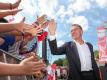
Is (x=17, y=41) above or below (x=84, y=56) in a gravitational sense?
above

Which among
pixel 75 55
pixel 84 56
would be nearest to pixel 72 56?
pixel 75 55

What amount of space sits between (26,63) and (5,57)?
885 mm

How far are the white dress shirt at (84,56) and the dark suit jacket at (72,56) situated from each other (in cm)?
5

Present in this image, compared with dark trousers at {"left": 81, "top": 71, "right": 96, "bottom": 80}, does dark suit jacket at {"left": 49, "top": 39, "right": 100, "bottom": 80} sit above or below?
above

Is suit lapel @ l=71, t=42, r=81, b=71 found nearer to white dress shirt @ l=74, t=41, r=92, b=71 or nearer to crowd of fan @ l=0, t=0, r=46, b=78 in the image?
white dress shirt @ l=74, t=41, r=92, b=71

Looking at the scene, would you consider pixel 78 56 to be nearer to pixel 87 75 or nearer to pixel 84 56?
pixel 84 56

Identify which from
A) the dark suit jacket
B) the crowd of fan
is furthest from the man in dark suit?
the crowd of fan

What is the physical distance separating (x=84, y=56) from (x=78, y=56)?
0.09 metres

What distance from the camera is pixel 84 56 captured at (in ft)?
16.4

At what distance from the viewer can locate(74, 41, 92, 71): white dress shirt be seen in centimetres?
492

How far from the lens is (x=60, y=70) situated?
25.4m

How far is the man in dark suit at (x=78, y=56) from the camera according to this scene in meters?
4.89

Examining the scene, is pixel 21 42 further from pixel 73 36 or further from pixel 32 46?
pixel 73 36

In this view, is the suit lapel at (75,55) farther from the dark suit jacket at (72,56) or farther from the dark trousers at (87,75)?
the dark trousers at (87,75)
